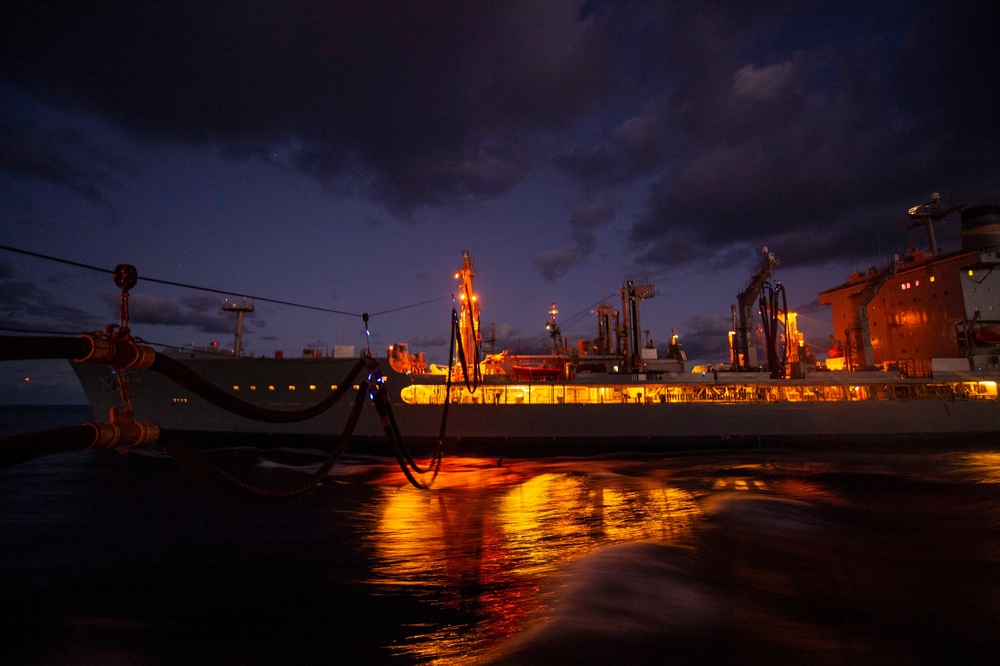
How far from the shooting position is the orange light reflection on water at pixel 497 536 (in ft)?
17.2

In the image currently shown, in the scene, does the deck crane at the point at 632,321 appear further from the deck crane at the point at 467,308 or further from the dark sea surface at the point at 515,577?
the dark sea surface at the point at 515,577

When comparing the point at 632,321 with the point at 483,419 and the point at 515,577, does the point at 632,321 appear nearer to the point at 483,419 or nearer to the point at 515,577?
the point at 483,419

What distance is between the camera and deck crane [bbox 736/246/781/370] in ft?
101

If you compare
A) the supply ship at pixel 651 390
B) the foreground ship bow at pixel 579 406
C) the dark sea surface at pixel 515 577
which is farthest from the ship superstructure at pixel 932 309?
the dark sea surface at pixel 515 577

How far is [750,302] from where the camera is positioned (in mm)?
31234

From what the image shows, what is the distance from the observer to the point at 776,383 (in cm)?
2777

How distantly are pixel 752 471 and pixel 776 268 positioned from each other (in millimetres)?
18790

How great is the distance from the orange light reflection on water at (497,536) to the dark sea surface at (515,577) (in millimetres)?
49

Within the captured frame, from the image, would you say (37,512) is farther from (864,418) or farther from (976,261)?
(976,261)

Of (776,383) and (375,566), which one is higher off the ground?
(776,383)

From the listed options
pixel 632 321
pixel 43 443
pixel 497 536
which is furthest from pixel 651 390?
pixel 43 443

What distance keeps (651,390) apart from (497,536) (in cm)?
2082

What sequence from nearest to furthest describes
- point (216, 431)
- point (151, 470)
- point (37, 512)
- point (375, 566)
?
point (375, 566)
point (37, 512)
point (151, 470)
point (216, 431)

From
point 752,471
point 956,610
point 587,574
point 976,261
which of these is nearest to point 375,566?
point 587,574
